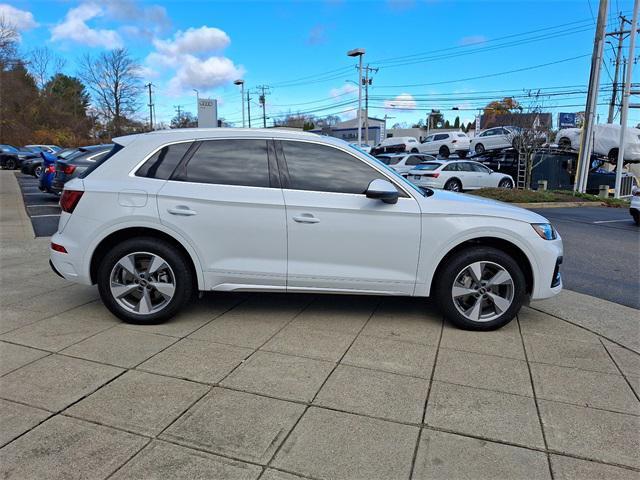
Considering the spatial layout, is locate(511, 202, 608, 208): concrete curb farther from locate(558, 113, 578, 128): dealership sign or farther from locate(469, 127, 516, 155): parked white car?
locate(558, 113, 578, 128): dealership sign

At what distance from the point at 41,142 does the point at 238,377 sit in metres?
65.7

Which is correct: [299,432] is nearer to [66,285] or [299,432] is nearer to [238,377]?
[238,377]

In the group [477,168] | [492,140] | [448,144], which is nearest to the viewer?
[477,168]

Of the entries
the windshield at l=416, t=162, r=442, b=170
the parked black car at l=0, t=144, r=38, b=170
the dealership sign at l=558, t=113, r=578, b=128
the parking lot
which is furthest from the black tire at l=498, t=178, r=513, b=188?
the parked black car at l=0, t=144, r=38, b=170

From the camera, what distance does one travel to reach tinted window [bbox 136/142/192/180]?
4.19 meters

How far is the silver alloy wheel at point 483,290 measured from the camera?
4.16 m

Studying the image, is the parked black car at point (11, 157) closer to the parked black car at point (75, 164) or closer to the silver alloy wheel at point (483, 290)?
the parked black car at point (75, 164)

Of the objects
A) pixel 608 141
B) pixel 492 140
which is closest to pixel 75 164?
pixel 492 140

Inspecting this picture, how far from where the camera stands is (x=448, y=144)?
31.9m

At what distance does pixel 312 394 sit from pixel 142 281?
1.92 meters

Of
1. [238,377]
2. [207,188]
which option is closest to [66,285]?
[207,188]

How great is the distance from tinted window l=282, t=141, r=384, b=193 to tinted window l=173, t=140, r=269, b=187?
24cm

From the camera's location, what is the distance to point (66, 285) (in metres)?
5.38

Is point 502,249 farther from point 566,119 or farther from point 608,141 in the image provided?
point 566,119
